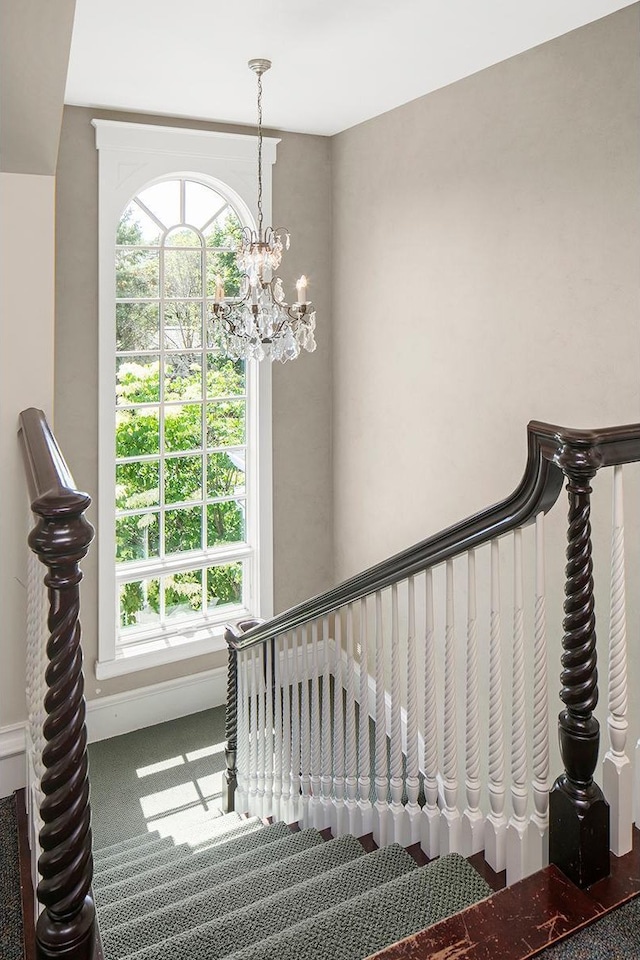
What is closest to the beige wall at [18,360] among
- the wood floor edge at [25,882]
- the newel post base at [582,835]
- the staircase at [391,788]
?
the staircase at [391,788]

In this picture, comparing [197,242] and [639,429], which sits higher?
[197,242]

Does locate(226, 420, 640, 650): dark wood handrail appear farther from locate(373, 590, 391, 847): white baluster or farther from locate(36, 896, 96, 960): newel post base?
locate(36, 896, 96, 960): newel post base

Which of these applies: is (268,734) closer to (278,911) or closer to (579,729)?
(278,911)

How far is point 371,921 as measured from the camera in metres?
1.70

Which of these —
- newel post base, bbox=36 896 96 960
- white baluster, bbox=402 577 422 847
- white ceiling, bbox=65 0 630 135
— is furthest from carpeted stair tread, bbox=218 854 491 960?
white ceiling, bbox=65 0 630 135

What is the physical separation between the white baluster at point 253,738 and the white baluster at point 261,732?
29 mm

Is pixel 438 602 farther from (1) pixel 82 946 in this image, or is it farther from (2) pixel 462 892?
(1) pixel 82 946

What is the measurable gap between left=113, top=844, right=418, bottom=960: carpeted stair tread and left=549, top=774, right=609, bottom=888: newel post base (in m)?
0.62

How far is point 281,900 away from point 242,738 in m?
1.67

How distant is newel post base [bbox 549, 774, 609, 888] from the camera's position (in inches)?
61.1

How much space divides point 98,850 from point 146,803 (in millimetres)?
450

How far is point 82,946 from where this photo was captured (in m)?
1.11

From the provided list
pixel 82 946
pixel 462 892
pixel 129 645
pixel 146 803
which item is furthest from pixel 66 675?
pixel 129 645

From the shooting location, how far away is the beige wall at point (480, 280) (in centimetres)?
293
